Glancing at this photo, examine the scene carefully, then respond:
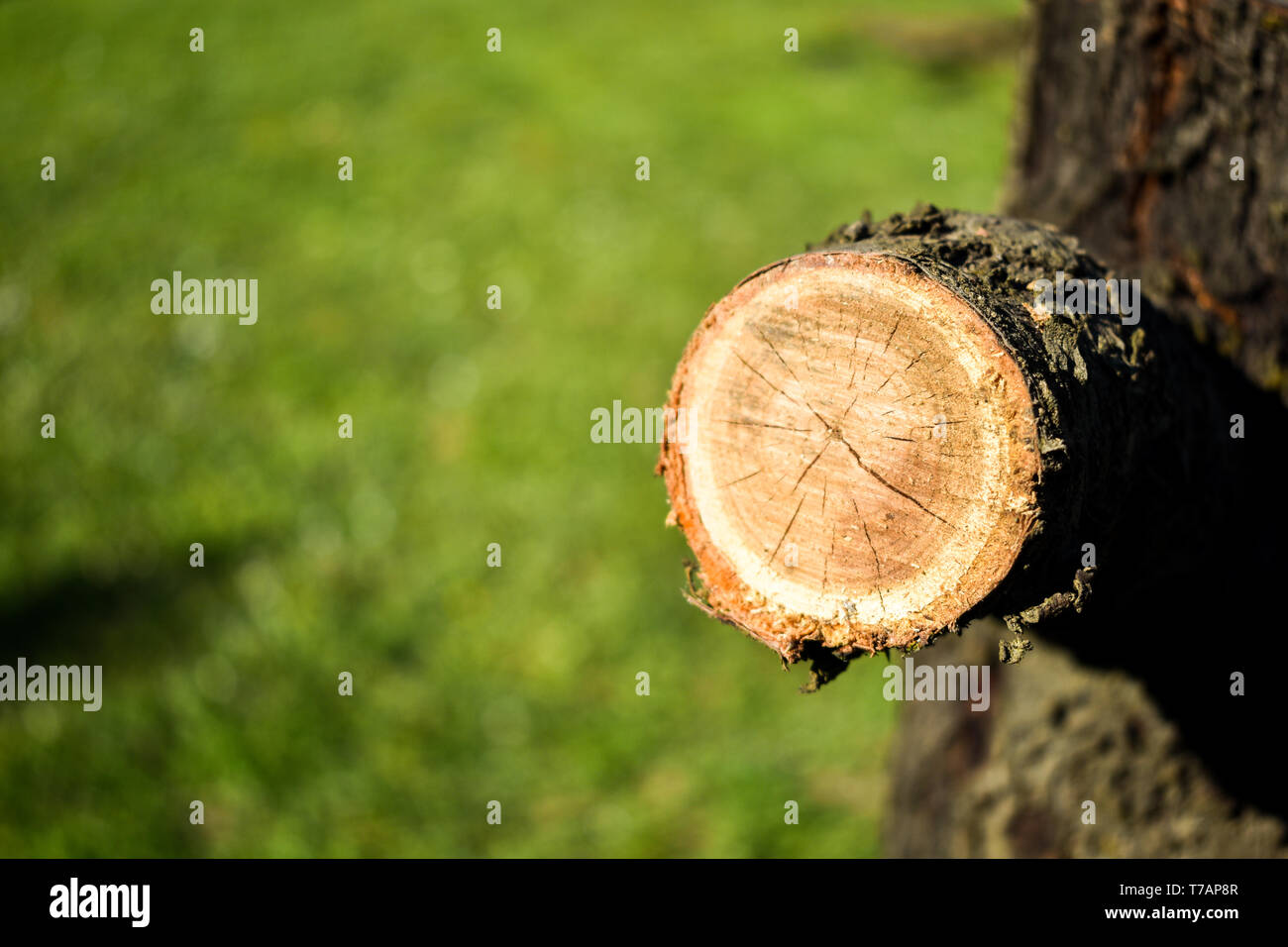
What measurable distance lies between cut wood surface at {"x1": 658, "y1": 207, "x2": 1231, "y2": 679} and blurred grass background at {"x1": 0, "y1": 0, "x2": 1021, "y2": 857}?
226 cm

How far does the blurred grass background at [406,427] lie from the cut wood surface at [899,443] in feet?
7.42

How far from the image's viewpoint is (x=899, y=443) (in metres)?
1.43

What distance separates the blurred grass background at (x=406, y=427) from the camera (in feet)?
12.3

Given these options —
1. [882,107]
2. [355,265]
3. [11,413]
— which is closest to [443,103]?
[355,265]

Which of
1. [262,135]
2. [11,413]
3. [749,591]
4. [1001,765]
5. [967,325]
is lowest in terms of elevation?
[1001,765]
